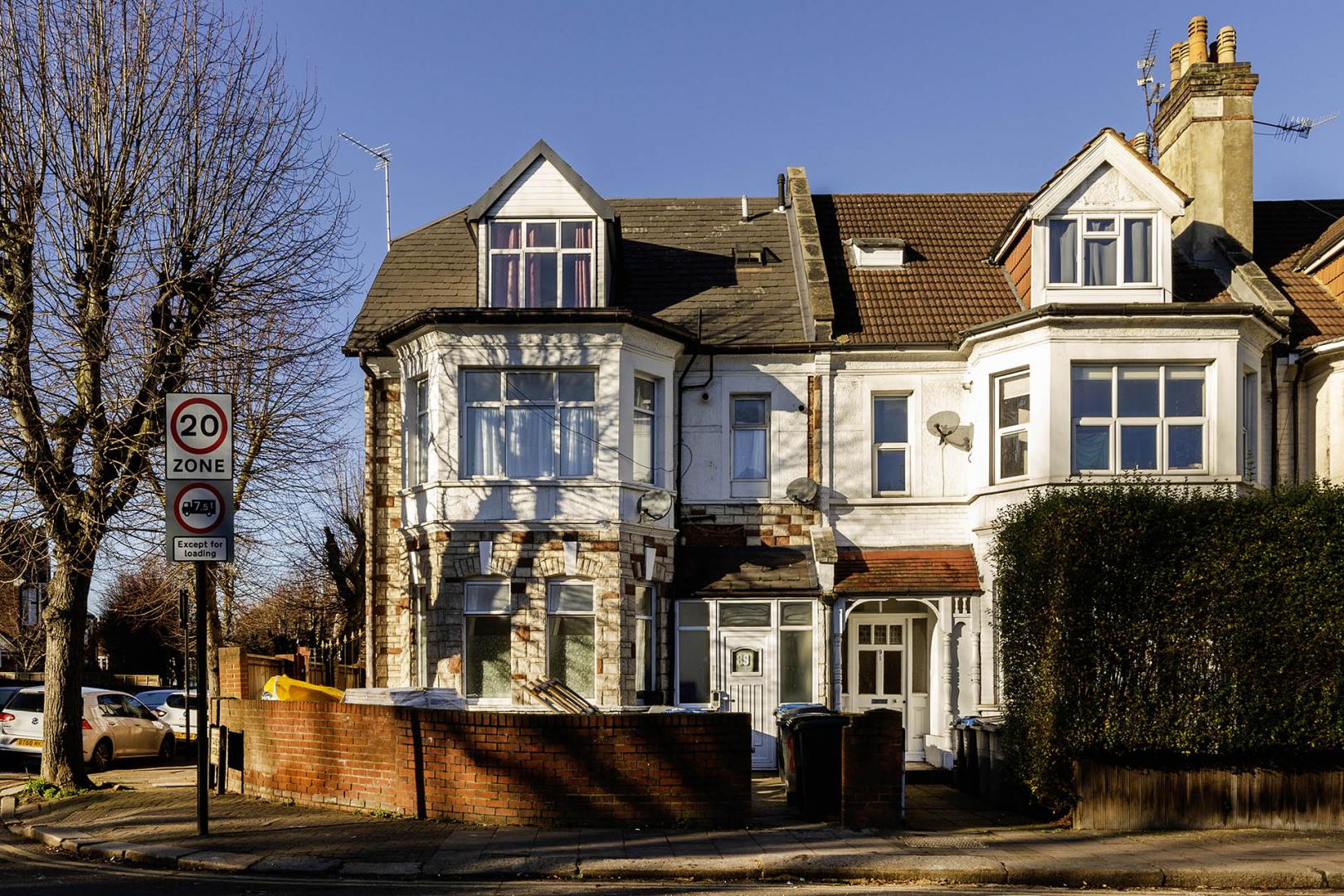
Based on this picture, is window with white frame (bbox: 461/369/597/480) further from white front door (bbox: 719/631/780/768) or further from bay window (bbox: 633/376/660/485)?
white front door (bbox: 719/631/780/768)

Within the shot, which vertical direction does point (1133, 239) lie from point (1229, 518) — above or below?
above

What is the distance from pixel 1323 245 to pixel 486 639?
14897mm

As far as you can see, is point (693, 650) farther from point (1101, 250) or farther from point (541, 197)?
point (1101, 250)

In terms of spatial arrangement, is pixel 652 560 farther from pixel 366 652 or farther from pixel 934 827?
pixel 934 827

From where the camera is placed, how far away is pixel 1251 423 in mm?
18547

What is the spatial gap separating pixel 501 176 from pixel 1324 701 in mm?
13142

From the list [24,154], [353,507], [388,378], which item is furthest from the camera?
[353,507]

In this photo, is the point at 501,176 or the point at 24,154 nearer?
the point at 24,154

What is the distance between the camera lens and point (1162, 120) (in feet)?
72.3

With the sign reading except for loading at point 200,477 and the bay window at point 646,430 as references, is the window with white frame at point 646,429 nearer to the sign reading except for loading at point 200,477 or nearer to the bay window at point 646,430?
Result: the bay window at point 646,430

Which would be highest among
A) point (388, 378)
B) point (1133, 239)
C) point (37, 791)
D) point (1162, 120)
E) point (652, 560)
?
point (1162, 120)

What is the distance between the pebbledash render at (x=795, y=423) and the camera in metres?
17.7

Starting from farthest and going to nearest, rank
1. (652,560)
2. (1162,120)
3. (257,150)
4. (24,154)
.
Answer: (1162,120) < (652,560) < (257,150) < (24,154)

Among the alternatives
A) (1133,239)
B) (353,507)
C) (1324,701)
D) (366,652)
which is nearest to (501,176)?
(366,652)
